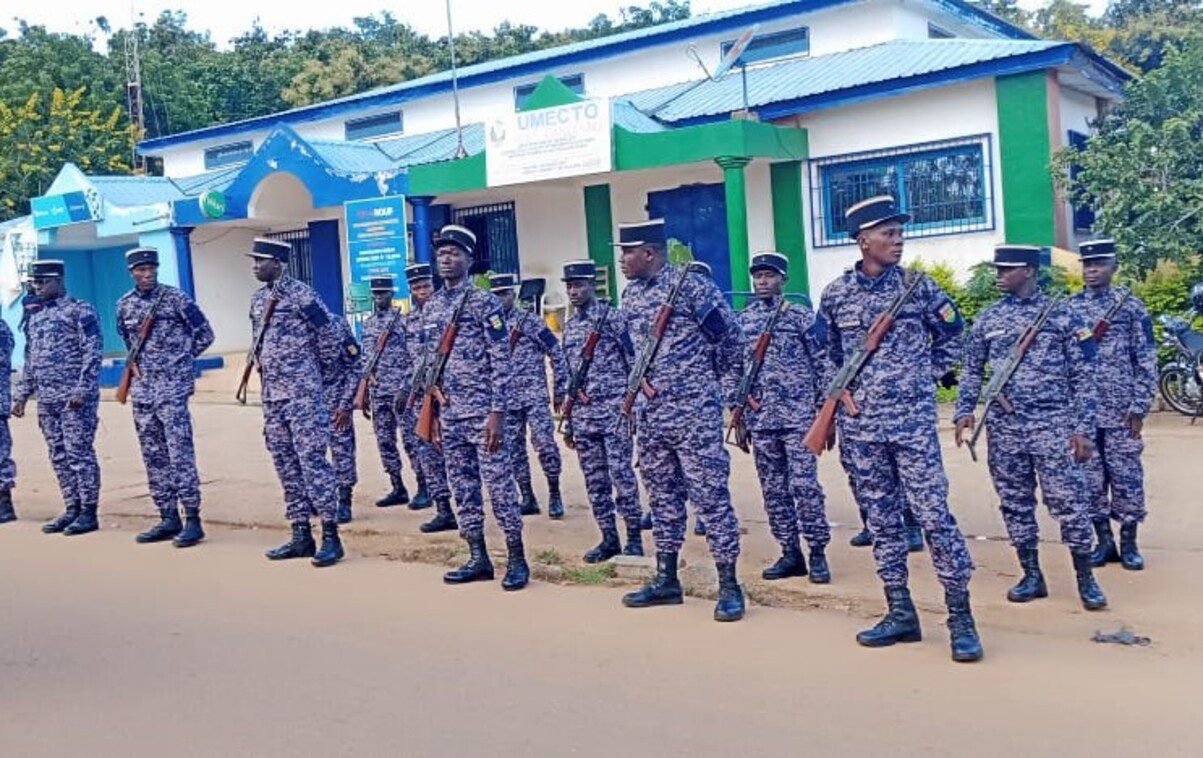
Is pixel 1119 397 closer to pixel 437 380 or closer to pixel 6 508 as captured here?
pixel 437 380

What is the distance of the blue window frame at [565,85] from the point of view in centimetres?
1942

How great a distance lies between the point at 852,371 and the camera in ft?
16.6

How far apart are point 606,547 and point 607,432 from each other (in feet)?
2.19

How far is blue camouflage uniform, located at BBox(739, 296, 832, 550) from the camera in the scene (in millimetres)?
6348

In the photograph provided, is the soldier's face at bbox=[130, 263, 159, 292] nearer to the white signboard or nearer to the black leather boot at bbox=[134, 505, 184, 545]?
the black leather boot at bbox=[134, 505, 184, 545]

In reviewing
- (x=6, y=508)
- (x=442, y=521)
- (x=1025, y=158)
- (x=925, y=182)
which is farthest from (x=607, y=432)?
(x=925, y=182)

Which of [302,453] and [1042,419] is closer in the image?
[1042,419]

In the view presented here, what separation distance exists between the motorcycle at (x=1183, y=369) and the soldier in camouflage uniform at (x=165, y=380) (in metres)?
7.90

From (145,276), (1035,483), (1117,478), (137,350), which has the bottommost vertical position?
(1117,478)

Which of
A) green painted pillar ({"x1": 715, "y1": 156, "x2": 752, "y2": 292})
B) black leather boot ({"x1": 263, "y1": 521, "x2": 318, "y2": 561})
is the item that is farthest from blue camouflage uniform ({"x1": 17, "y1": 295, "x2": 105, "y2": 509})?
green painted pillar ({"x1": 715, "y1": 156, "x2": 752, "y2": 292})

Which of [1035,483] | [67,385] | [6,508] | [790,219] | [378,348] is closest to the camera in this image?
[1035,483]

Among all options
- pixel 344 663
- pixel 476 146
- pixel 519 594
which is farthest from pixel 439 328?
pixel 476 146

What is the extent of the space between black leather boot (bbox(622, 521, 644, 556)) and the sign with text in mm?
11296

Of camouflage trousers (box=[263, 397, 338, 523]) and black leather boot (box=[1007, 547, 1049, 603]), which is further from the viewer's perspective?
camouflage trousers (box=[263, 397, 338, 523])
